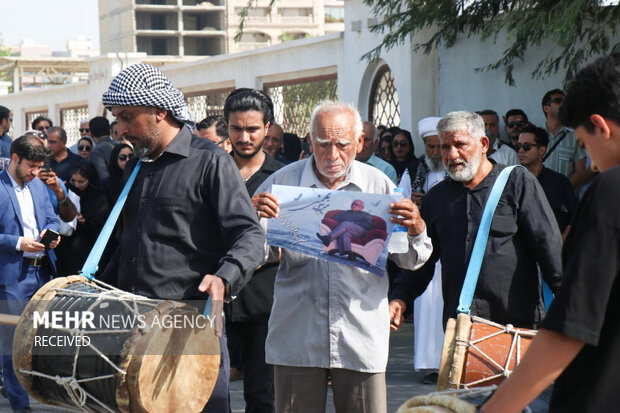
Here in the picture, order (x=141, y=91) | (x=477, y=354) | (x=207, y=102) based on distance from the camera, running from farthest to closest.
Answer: (x=207, y=102), (x=141, y=91), (x=477, y=354)

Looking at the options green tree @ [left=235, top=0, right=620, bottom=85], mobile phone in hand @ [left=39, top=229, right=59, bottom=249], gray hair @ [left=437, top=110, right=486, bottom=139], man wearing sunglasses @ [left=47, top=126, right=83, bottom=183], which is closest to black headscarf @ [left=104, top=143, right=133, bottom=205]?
man wearing sunglasses @ [left=47, top=126, right=83, bottom=183]

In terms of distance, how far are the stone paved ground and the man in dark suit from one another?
1.76ft

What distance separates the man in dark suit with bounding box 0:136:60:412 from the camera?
7.18 metres

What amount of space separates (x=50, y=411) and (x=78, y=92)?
2119cm

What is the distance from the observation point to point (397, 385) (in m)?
7.48

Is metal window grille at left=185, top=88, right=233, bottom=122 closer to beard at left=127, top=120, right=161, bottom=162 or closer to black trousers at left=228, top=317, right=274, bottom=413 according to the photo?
black trousers at left=228, top=317, right=274, bottom=413

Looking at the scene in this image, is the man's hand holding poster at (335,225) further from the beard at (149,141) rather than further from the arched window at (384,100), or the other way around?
the arched window at (384,100)

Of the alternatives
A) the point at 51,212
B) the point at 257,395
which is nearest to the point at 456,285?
the point at 257,395

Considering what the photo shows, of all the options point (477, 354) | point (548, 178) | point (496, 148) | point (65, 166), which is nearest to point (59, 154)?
point (65, 166)

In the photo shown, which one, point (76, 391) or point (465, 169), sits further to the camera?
point (465, 169)

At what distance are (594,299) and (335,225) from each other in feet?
6.36

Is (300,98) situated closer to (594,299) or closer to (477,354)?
(477,354)

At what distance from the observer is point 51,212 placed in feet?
25.4

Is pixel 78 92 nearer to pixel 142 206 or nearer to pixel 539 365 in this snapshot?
pixel 142 206
